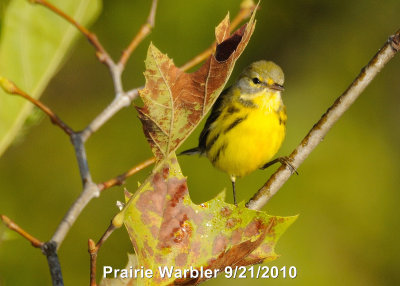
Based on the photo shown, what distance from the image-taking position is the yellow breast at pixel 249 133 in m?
1.79

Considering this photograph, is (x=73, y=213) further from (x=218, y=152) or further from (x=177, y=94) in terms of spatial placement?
(x=218, y=152)

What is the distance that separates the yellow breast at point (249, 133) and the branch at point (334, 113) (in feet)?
2.31

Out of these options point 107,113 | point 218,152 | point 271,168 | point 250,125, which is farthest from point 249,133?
point 107,113

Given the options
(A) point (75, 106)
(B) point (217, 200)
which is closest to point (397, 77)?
(A) point (75, 106)

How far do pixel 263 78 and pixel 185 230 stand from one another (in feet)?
3.81

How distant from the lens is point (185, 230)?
2.59 feet

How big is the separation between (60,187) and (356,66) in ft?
5.04

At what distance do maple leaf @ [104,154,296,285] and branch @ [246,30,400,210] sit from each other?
0.77 feet

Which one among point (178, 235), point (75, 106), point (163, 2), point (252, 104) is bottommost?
point (178, 235)

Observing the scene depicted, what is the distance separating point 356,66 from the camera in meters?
3.07

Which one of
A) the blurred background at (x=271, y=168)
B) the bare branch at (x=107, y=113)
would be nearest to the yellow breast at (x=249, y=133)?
the blurred background at (x=271, y=168)

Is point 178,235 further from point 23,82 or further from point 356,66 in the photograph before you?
point 356,66

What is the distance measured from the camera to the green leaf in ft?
2.81

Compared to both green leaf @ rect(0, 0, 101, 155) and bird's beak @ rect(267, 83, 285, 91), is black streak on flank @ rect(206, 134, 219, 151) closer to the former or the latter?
bird's beak @ rect(267, 83, 285, 91)
